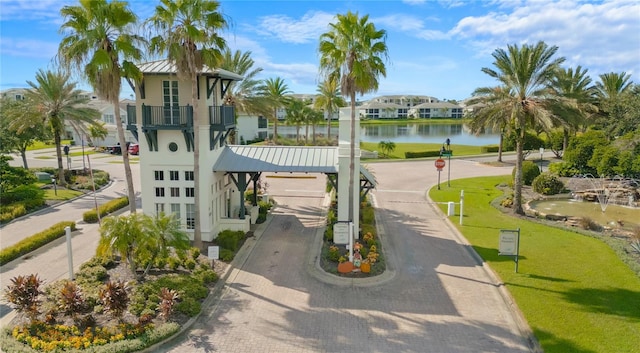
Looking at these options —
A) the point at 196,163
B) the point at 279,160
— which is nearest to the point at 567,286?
the point at 279,160

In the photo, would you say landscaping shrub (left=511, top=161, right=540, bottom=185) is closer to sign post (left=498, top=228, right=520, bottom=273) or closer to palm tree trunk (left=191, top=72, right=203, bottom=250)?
sign post (left=498, top=228, right=520, bottom=273)

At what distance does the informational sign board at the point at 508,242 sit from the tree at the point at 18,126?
28.6m

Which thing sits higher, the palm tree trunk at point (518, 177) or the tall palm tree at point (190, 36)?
the tall palm tree at point (190, 36)

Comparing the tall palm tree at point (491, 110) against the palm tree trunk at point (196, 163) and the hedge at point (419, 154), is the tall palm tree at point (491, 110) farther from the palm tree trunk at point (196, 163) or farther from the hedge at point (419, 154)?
the hedge at point (419, 154)

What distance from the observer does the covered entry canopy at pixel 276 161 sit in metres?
18.3

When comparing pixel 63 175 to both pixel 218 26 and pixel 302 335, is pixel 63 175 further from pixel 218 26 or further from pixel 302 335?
pixel 302 335

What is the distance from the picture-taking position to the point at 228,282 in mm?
14492

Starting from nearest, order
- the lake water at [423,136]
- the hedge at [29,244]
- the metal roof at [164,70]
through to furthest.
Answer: the hedge at [29,244] → the metal roof at [164,70] → the lake water at [423,136]

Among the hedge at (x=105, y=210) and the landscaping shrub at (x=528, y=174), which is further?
the landscaping shrub at (x=528, y=174)

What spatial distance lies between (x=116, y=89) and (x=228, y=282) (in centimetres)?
752

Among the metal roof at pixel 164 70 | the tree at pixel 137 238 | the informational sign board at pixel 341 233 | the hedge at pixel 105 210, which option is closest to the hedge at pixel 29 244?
the hedge at pixel 105 210

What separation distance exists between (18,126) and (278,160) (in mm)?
22217

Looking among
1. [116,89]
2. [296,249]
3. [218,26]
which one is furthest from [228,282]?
[218,26]

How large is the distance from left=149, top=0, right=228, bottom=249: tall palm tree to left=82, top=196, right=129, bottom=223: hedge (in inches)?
366
